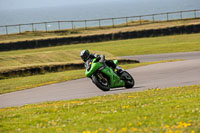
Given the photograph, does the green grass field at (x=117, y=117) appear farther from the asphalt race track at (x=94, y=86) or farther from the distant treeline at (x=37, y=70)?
the distant treeline at (x=37, y=70)

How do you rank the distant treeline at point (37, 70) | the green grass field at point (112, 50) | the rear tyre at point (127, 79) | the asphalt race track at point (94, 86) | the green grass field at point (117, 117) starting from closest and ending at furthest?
1. the green grass field at point (117, 117)
2. the asphalt race track at point (94, 86)
3. the rear tyre at point (127, 79)
4. the distant treeline at point (37, 70)
5. the green grass field at point (112, 50)

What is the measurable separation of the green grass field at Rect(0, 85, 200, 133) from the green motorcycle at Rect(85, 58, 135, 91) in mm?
2553

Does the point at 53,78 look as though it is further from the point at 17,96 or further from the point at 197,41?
the point at 197,41

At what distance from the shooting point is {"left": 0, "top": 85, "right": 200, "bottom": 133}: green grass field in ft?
25.1

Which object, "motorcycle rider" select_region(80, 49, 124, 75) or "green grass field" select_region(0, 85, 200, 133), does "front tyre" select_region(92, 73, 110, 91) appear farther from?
"green grass field" select_region(0, 85, 200, 133)

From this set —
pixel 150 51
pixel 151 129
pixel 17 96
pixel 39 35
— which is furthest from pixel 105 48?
pixel 151 129

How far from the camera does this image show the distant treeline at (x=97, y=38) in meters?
46.2

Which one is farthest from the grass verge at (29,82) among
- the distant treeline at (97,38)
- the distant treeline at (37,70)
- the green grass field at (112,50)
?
the distant treeline at (97,38)

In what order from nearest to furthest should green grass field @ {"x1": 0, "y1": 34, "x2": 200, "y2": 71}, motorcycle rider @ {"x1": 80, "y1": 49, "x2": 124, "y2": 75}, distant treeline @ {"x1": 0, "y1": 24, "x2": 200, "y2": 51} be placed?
motorcycle rider @ {"x1": 80, "y1": 49, "x2": 124, "y2": 75}, green grass field @ {"x1": 0, "y1": 34, "x2": 200, "y2": 71}, distant treeline @ {"x1": 0, "y1": 24, "x2": 200, "y2": 51}

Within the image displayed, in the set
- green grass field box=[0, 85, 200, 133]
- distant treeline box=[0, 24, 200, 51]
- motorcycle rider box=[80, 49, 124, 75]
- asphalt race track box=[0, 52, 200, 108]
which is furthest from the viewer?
distant treeline box=[0, 24, 200, 51]

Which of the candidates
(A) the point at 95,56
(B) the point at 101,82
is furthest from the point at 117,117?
(B) the point at 101,82

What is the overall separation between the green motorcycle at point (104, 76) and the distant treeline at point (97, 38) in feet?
105

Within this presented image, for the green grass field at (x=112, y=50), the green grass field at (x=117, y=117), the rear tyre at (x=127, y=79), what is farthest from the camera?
the green grass field at (x=112, y=50)

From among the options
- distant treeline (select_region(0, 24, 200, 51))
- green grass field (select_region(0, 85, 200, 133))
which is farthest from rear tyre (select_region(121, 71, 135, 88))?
distant treeline (select_region(0, 24, 200, 51))
